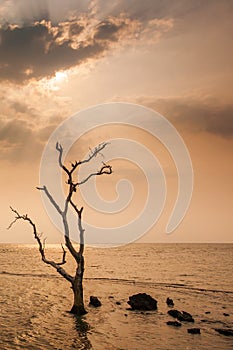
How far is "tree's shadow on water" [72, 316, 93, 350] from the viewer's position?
2075 cm

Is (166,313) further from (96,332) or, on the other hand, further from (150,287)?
(150,287)

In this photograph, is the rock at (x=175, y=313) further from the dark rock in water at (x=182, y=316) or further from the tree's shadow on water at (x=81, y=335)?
the tree's shadow on water at (x=81, y=335)

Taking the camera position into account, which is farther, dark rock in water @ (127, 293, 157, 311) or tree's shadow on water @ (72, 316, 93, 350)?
dark rock in water @ (127, 293, 157, 311)

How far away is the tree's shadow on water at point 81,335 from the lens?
20.8m

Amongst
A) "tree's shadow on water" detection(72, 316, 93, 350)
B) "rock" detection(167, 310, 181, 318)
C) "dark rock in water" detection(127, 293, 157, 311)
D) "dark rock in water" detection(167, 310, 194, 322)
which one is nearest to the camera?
"tree's shadow on water" detection(72, 316, 93, 350)

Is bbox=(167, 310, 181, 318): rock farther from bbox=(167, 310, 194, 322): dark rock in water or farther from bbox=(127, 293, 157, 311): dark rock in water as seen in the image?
bbox=(127, 293, 157, 311): dark rock in water

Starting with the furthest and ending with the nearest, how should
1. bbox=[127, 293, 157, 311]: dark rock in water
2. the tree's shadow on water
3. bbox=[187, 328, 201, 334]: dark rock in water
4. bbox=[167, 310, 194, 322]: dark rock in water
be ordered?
bbox=[127, 293, 157, 311]: dark rock in water
bbox=[167, 310, 194, 322]: dark rock in water
bbox=[187, 328, 201, 334]: dark rock in water
the tree's shadow on water

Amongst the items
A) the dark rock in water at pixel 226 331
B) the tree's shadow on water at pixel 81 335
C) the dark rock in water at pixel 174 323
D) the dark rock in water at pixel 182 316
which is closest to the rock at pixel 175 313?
the dark rock in water at pixel 182 316

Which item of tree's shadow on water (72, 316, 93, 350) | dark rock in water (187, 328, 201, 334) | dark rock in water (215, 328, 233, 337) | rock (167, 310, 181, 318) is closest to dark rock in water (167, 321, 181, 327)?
dark rock in water (187, 328, 201, 334)

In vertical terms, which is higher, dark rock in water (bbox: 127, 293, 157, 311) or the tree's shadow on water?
dark rock in water (bbox: 127, 293, 157, 311)

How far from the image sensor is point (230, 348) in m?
21.1

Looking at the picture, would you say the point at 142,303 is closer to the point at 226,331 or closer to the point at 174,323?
the point at 174,323

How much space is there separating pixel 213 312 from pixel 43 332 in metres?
17.5

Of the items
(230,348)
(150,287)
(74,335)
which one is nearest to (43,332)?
(74,335)
